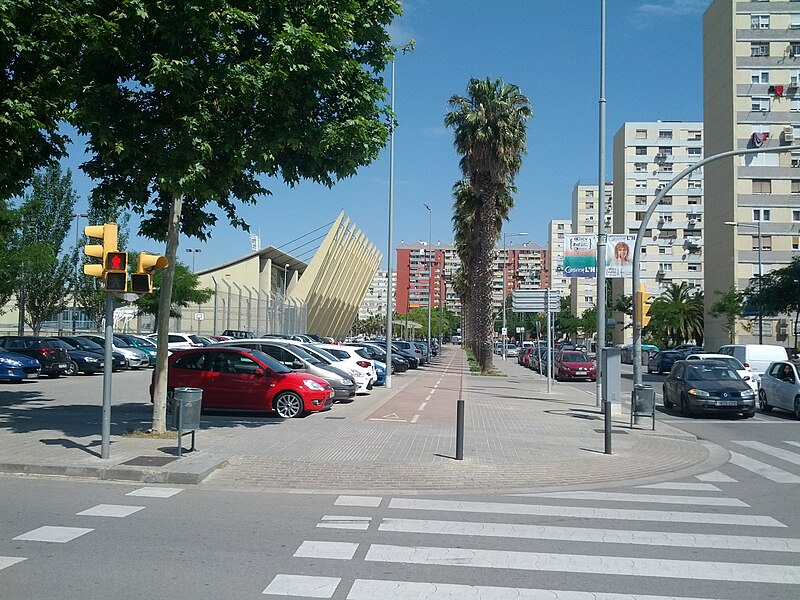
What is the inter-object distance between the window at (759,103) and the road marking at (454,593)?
195 ft

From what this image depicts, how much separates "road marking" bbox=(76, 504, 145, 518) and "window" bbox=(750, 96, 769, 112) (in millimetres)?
59782

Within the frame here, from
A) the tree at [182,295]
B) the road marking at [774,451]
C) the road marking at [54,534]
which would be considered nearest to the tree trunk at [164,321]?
the road marking at [54,534]

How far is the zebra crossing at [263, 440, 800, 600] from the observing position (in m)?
5.55

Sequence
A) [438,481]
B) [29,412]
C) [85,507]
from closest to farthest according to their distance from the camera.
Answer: [85,507] < [438,481] < [29,412]

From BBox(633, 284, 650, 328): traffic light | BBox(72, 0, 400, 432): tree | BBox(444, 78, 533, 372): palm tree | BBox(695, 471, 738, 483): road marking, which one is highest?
BBox(444, 78, 533, 372): palm tree

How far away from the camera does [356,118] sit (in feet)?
38.3

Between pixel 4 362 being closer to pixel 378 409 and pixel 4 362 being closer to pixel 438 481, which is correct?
pixel 378 409

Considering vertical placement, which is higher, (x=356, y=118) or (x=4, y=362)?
(x=356, y=118)

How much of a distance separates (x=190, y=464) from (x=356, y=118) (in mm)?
6028

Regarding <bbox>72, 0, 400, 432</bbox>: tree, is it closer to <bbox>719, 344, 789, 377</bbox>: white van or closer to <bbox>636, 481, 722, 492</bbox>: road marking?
<bbox>636, 481, 722, 492</bbox>: road marking

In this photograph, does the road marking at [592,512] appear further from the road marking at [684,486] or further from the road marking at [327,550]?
the road marking at [327,550]

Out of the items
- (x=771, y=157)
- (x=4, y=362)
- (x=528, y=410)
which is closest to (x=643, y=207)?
(x=771, y=157)

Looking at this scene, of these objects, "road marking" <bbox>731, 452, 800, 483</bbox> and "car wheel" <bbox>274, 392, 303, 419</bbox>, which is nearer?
"road marking" <bbox>731, 452, 800, 483</bbox>

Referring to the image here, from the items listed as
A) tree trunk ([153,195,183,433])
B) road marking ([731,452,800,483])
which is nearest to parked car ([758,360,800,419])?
road marking ([731,452,800,483])
